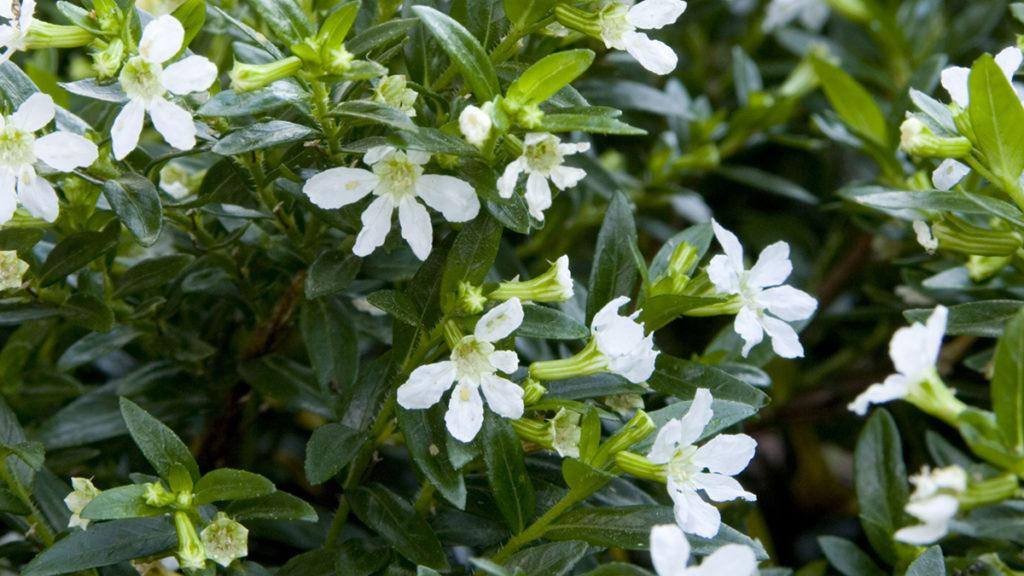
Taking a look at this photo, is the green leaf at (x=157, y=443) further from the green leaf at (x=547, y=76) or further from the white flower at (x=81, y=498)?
the green leaf at (x=547, y=76)

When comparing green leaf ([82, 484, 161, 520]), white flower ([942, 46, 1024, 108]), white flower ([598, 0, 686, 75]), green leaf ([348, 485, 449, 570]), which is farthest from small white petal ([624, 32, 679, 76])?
green leaf ([82, 484, 161, 520])

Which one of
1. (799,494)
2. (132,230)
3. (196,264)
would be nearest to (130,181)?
(132,230)

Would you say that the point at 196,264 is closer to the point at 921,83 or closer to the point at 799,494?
the point at 921,83

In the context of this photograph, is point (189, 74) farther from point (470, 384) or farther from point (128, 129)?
point (470, 384)

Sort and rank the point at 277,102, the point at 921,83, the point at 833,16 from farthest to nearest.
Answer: the point at 833,16
the point at 921,83
the point at 277,102

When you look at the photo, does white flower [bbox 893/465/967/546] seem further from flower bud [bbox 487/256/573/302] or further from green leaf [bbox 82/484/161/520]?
green leaf [bbox 82/484/161/520]

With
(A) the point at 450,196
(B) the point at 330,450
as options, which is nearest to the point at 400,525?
(B) the point at 330,450

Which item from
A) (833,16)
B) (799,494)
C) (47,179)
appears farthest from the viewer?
(833,16)
